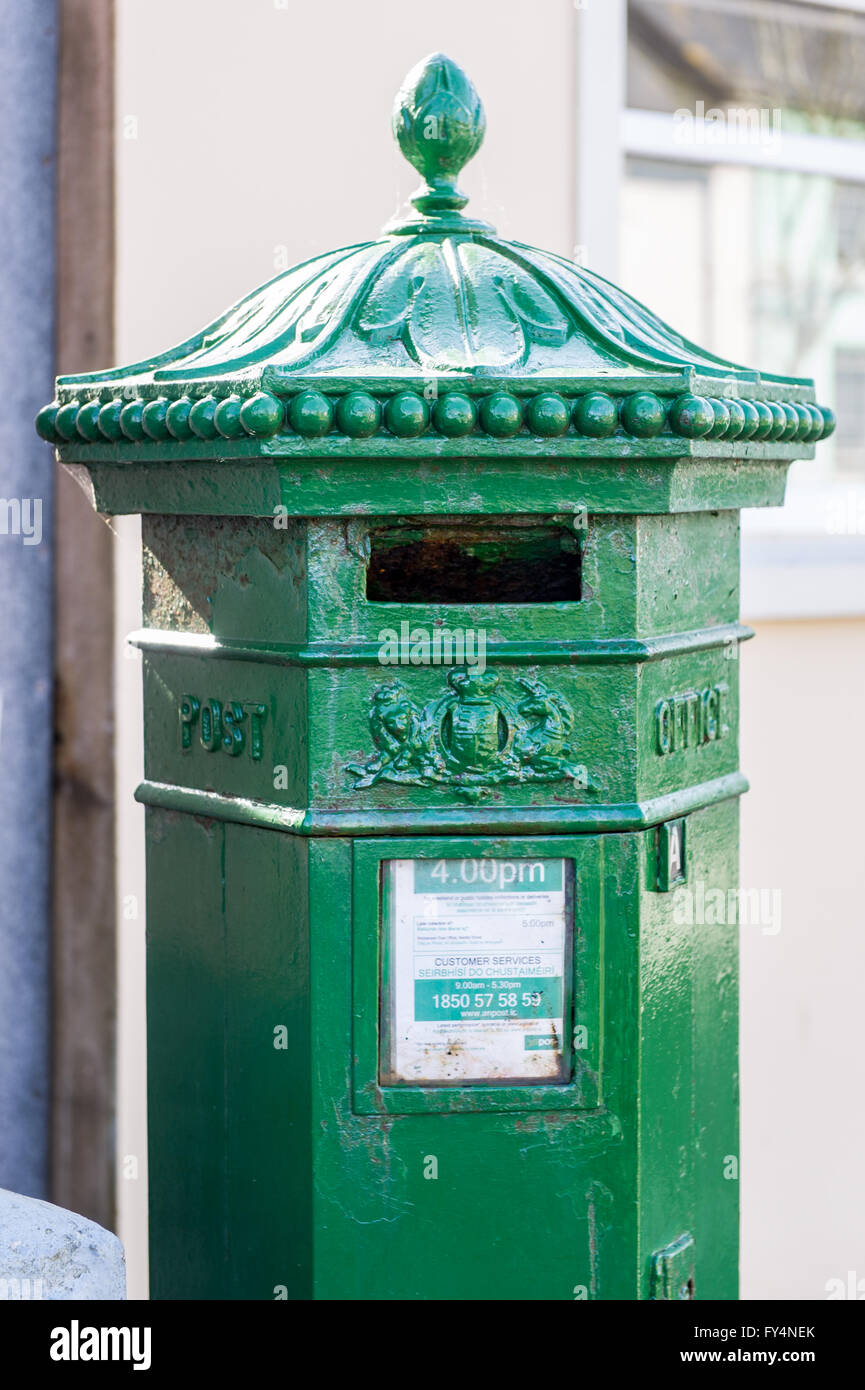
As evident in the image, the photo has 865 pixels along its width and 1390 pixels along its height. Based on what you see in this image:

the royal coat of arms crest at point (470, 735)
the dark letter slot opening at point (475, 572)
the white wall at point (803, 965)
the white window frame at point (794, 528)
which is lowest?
the white wall at point (803, 965)

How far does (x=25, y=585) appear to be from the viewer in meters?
3.11

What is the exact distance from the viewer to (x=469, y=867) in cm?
188

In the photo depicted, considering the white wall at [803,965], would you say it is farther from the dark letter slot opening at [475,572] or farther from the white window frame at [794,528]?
the dark letter slot opening at [475,572]

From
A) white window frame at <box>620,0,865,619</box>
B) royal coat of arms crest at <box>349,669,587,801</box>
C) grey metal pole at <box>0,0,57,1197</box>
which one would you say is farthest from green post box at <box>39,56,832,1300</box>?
white window frame at <box>620,0,865,619</box>

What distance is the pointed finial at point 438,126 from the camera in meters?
2.08

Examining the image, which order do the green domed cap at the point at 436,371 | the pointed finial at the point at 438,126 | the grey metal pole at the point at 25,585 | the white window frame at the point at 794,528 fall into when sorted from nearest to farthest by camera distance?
the green domed cap at the point at 436,371 → the pointed finial at the point at 438,126 → the grey metal pole at the point at 25,585 → the white window frame at the point at 794,528

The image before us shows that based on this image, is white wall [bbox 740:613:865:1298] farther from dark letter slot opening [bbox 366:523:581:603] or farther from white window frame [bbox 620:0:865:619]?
dark letter slot opening [bbox 366:523:581:603]

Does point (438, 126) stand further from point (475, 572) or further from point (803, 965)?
point (803, 965)

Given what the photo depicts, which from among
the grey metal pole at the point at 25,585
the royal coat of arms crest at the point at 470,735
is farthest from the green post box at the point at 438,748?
Answer: the grey metal pole at the point at 25,585

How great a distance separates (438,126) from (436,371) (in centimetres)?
47

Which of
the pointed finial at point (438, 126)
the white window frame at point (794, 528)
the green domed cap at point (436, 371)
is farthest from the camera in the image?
the white window frame at point (794, 528)

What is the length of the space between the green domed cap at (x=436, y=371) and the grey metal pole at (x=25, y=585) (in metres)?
1.00

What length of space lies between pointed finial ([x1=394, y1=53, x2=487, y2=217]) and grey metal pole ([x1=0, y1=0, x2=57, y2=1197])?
1.18 m
